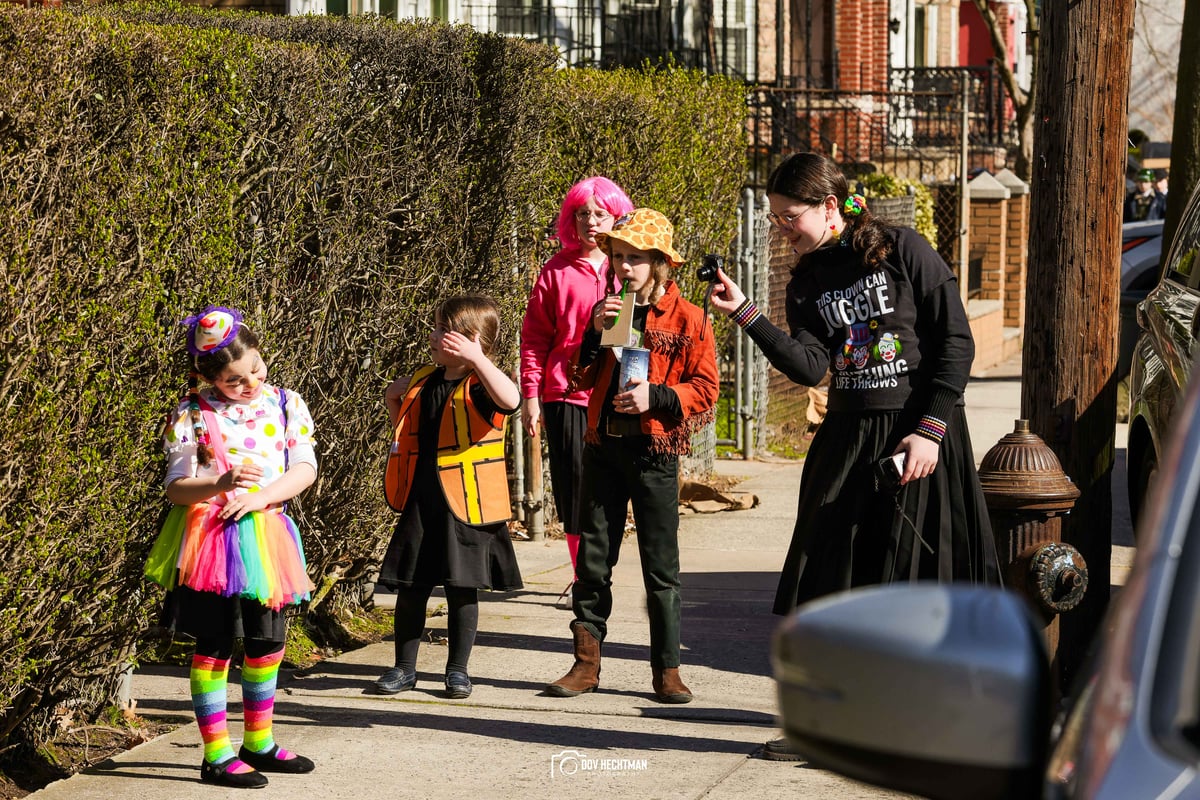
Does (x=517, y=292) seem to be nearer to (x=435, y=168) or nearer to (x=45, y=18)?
(x=435, y=168)

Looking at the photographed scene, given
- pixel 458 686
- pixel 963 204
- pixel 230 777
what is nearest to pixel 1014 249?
pixel 963 204

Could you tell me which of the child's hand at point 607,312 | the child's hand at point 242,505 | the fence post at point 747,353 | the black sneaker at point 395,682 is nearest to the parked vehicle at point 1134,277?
the fence post at point 747,353

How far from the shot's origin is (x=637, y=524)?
6.03 m

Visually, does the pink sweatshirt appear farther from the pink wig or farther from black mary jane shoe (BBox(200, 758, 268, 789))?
black mary jane shoe (BBox(200, 758, 268, 789))

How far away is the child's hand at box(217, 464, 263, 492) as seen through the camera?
196 inches

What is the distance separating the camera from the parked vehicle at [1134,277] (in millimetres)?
13719

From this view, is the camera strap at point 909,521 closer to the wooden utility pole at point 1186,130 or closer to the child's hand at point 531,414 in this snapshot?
the child's hand at point 531,414

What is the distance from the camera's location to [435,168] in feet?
23.4

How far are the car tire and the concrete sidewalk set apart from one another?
174cm

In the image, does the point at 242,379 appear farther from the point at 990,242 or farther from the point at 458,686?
the point at 990,242

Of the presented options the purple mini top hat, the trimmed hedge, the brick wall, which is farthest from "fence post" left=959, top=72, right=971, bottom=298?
the purple mini top hat

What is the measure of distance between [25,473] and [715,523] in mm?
5599

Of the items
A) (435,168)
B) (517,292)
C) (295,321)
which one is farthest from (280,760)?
(517,292)

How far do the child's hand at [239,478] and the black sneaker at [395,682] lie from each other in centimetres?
134
